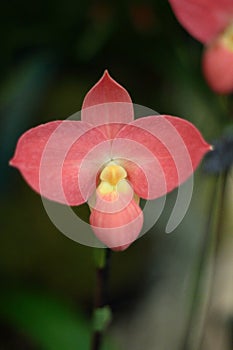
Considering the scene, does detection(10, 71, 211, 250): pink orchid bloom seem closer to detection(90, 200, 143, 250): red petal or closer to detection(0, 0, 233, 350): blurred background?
detection(90, 200, 143, 250): red petal

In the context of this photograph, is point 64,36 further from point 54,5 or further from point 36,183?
point 36,183

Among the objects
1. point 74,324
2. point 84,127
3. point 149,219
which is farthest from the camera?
point 74,324

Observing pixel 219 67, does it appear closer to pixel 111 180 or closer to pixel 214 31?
pixel 214 31

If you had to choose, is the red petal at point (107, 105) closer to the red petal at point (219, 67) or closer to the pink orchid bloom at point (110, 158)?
the pink orchid bloom at point (110, 158)

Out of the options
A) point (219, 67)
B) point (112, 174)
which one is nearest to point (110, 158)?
point (112, 174)

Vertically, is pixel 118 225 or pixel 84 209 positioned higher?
pixel 118 225

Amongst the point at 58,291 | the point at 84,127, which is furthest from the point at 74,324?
the point at 84,127
